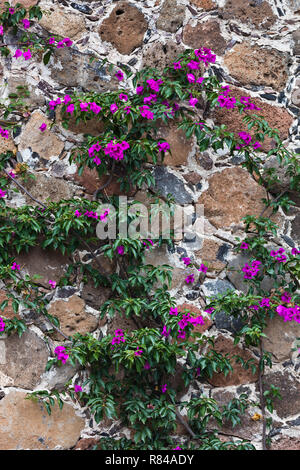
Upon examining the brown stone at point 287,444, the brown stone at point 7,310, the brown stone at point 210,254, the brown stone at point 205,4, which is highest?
the brown stone at point 205,4

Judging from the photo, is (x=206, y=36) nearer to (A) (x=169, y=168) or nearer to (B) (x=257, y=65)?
(B) (x=257, y=65)

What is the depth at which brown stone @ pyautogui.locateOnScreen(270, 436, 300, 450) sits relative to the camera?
247cm

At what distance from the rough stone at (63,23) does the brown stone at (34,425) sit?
1734 millimetres

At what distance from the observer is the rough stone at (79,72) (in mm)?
2711

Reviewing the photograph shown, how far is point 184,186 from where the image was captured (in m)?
2.71

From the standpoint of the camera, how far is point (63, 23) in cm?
276

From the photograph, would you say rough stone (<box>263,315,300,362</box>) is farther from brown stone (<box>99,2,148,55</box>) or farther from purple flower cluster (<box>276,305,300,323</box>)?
brown stone (<box>99,2,148,55</box>)

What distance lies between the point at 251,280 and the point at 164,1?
4.88ft

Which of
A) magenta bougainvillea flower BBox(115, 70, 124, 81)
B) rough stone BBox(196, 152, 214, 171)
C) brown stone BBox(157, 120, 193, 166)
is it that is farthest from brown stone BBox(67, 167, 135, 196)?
magenta bougainvillea flower BBox(115, 70, 124, 81)

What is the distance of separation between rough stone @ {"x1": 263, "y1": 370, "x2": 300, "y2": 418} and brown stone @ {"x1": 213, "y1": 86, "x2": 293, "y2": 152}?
110 centimetres

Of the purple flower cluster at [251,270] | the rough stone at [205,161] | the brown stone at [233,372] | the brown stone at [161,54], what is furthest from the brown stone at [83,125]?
the brown stone at [233,372]

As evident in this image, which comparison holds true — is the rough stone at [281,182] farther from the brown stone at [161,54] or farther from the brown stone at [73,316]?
the brown stone at [73,316]

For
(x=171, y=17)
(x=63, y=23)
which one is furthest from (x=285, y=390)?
(x=63, y=23)
